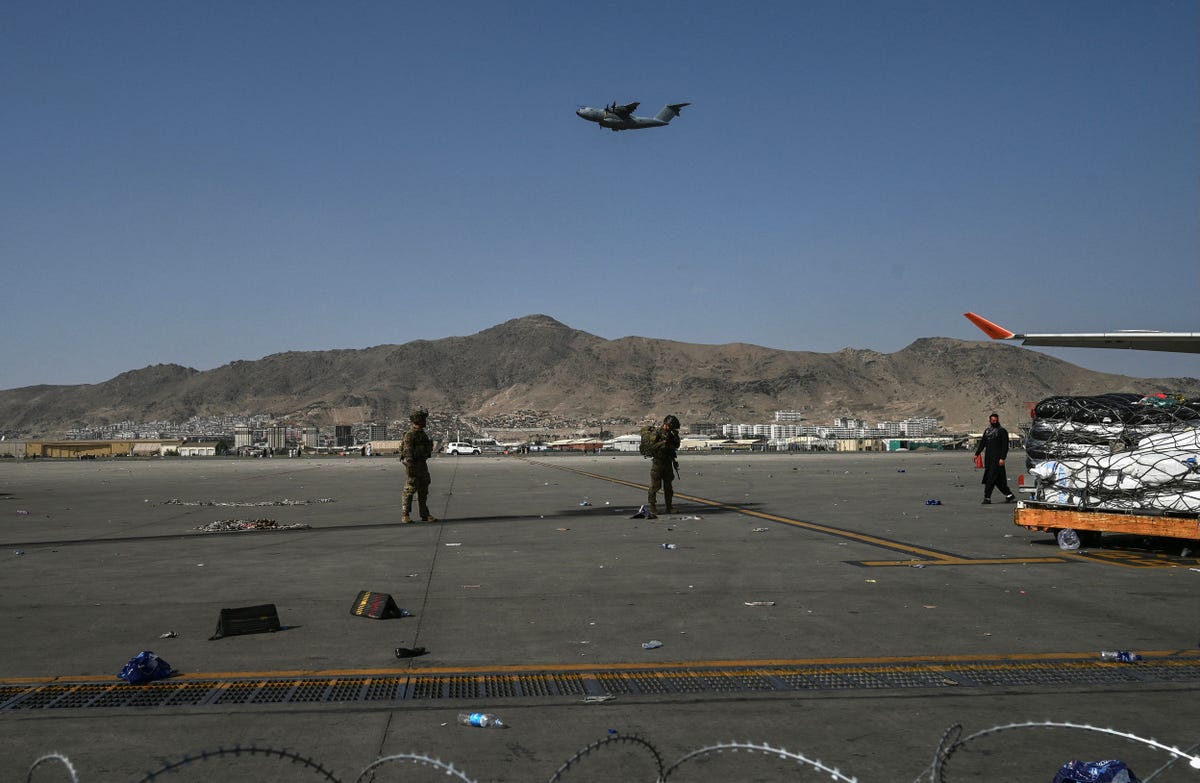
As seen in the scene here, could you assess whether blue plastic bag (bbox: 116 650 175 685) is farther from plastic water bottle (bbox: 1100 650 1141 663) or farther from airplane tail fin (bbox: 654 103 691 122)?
airplane tail fin (bbox: 654 103 691 122)

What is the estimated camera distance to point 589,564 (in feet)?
37.1

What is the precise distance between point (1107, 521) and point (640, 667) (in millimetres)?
8620

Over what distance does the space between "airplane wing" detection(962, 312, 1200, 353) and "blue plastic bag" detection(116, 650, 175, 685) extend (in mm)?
18477

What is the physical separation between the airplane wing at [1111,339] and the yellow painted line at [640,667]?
15267 mm

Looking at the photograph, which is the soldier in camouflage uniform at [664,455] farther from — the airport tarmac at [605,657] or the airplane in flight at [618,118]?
the airplane in flight at [618,118]

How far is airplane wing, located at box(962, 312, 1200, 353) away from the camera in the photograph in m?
20.5

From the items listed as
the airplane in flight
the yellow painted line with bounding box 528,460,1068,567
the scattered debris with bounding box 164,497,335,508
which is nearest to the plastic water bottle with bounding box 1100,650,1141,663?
the yellow painted line with bounding box 528,460,1068,567

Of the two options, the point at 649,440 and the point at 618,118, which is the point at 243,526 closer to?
the point at 649,440

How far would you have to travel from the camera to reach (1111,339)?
22.4 m

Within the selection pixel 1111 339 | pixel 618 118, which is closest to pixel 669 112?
pixel 618 118

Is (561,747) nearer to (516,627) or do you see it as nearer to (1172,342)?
(516,627)

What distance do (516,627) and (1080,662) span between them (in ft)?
13.4

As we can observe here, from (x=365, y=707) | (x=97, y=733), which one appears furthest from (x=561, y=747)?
(x=97, y=733)

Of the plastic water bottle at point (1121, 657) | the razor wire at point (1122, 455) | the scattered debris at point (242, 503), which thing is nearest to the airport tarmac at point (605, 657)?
the plastic water bottle at point (1121, 657)
